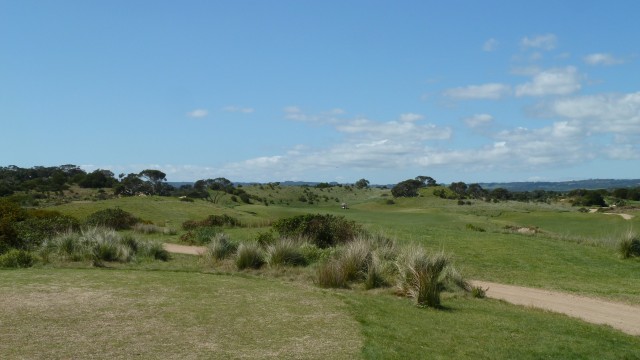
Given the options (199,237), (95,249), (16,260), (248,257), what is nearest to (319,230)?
(248,257)

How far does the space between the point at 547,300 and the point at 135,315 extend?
1062 centimetres

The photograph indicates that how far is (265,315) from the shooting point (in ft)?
32.8

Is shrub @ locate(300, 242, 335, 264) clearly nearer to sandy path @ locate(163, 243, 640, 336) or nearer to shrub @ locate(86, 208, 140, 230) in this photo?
A: sandy path @ locate(163, 243, 640, 336)

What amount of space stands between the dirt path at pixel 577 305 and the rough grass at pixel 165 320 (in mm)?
5674

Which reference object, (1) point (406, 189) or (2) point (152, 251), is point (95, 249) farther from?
(1) point (406, 189)

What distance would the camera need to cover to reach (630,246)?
A: 2277cm

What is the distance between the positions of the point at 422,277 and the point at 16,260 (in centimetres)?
1135

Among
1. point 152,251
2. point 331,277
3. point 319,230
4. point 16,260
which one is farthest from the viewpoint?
point 319,230

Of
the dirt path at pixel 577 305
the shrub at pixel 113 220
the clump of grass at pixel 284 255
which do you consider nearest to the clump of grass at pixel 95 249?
the clump of grass at pixel 284 255

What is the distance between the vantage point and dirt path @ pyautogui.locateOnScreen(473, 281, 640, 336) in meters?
12.7

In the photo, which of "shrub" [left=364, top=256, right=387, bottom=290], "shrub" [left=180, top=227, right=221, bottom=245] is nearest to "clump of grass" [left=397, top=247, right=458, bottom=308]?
"shrub" [left=364, top=256, right=387, bottom=290]

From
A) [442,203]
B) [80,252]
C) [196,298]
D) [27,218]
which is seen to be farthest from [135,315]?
[442,203]

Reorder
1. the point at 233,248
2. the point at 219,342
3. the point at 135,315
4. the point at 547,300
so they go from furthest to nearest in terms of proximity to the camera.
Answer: the point at 233,248
the point at 547,300
the point at 135,315
the point at 219,342

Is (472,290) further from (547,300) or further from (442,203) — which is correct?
(442,203)
